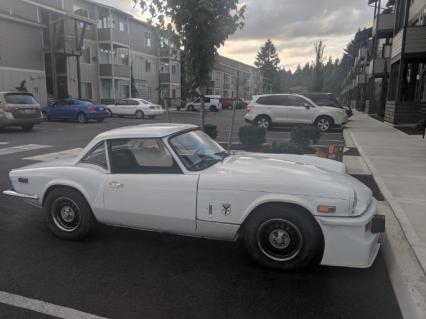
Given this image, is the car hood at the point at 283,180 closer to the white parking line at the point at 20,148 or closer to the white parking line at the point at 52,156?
the white parking line at the point at 52,156

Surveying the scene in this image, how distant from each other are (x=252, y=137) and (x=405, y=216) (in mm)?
5164

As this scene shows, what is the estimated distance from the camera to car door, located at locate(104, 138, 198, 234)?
3721 millimetres

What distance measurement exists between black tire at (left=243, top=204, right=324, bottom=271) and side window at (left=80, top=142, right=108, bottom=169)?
184 cm

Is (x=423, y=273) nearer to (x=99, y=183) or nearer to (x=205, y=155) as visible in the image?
(x=205, y=155)

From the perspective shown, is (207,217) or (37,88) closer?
(207,217)

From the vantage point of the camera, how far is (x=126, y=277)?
3.47 meters

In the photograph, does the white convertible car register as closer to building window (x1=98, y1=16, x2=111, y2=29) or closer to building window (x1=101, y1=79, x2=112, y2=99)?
building window (x1=101, y1=79, x2=112, y2=99)

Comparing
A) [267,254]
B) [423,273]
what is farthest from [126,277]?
[423,273]

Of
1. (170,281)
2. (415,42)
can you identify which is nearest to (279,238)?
(170,281)

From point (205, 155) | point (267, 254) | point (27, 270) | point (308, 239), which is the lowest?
point (27, 270)

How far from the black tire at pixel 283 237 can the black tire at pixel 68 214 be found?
1.89 meters

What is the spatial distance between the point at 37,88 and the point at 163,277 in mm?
27155

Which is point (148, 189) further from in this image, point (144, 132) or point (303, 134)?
point (303, 134)

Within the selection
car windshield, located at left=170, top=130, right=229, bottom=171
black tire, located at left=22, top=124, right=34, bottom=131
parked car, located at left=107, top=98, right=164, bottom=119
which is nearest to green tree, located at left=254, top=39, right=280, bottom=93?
parked car, located at left=107, top=98, right=164, bottom=119
